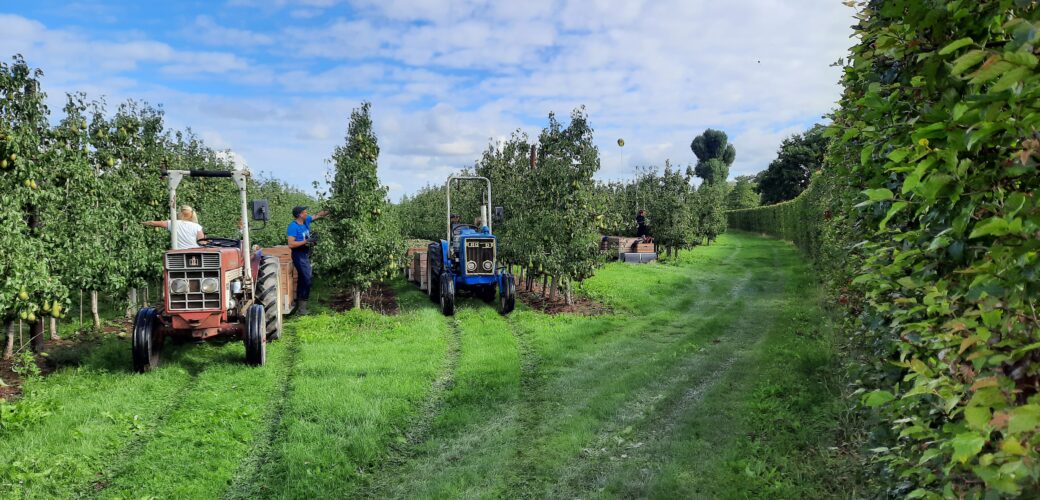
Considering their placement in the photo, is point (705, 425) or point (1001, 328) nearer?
point (1001, 328)

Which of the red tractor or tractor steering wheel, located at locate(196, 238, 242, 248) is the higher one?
tractor steering wheel, located at locate(196, 238, 242, 248)

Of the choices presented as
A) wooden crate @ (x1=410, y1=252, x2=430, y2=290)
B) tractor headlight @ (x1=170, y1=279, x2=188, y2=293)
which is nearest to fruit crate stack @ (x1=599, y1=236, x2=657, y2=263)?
wooden crate @ (x1=410, y1=252, x2=430, y2=290)

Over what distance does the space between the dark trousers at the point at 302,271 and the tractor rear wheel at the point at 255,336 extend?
11.8 feet

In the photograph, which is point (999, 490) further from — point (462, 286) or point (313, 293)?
point (313, 293)

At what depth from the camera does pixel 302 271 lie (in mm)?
11156

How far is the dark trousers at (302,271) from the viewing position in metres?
11.2

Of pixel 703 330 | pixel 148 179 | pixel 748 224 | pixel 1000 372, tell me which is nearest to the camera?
pixel 1000 372

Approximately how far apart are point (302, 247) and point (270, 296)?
2.70m

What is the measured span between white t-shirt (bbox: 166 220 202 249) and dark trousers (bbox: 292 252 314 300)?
9.59 ft

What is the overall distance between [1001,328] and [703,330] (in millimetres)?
8709

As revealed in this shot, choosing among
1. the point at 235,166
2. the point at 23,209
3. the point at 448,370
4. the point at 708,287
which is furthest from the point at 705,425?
the point at 235,166

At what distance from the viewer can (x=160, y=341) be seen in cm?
779

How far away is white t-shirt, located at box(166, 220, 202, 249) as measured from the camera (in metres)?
8.10

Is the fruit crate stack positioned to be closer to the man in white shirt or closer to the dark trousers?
the dark trousers
